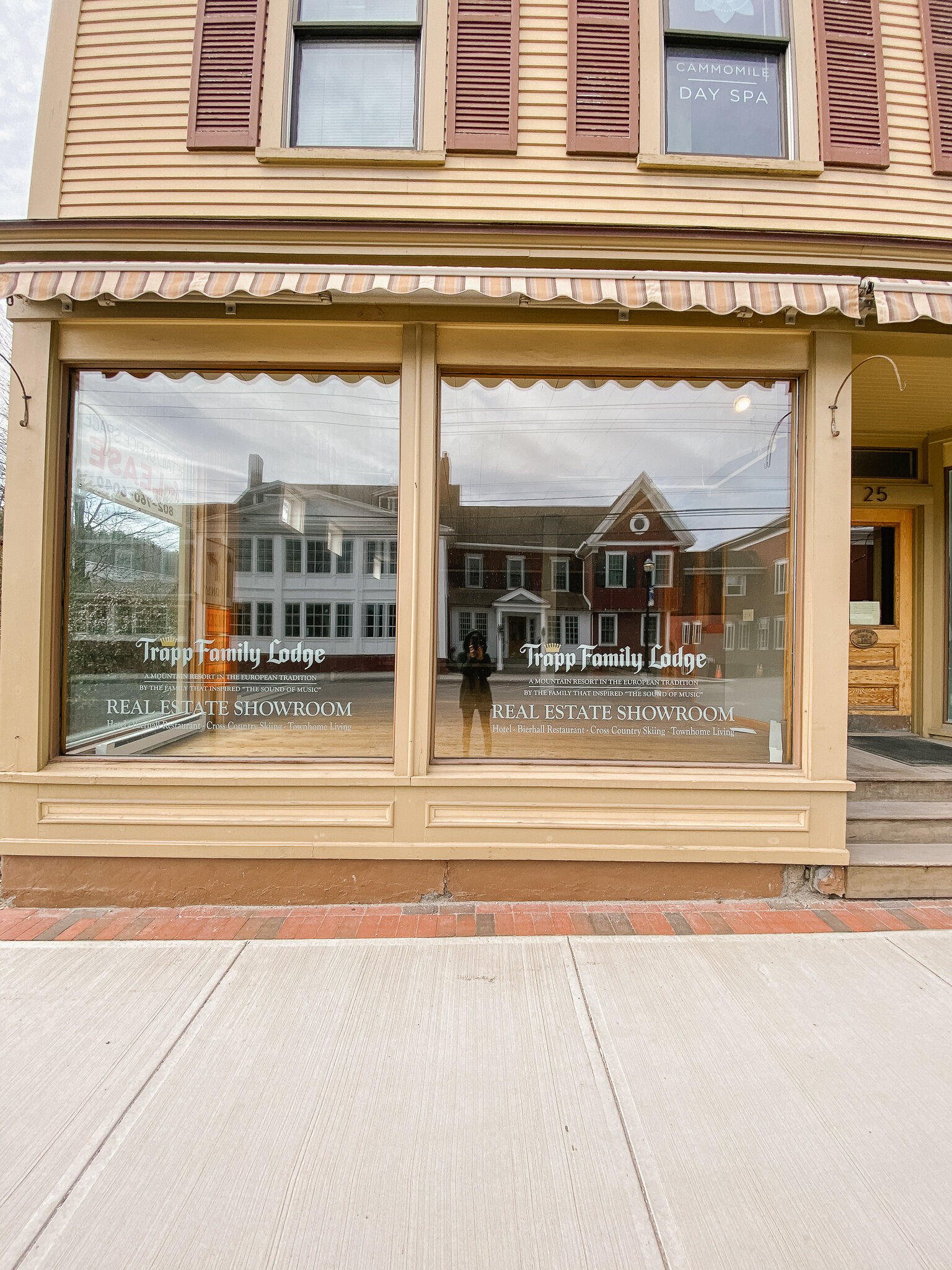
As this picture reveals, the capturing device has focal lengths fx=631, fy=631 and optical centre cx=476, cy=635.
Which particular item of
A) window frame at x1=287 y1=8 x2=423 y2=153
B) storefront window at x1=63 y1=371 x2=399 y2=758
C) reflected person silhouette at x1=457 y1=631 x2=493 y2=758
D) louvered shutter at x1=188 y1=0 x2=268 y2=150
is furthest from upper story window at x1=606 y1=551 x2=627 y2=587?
louvered shutter at x1=188 y1=0 x2=268 y2=150

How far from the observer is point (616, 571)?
15.4ft

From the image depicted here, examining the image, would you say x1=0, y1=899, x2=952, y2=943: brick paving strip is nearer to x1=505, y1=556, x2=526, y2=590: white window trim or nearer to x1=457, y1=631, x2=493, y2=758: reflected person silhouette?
x1=457, y1=631, x2=493, y2=758: reflected person silhouette

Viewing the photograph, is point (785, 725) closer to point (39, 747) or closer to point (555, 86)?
point (555, 86)

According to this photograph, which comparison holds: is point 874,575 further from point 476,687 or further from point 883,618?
point 476,687

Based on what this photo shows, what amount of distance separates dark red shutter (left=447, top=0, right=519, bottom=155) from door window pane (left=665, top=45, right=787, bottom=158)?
45.1 inches

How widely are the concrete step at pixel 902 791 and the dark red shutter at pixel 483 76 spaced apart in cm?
521

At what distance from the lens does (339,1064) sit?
101 inches

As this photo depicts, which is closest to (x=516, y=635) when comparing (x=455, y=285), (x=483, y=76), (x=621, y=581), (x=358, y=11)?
(x=621, y=581)

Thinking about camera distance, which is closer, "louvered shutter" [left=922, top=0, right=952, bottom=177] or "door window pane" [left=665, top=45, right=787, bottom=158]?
"louvered shutter" [left=922, top=0, right=952, bottom=177]

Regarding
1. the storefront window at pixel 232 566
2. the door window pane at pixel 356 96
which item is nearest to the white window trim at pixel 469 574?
the storefront window at pixel 232 566

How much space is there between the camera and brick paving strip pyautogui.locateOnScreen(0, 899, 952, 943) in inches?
143

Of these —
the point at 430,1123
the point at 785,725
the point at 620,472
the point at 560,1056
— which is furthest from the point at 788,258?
the point at 430,1123

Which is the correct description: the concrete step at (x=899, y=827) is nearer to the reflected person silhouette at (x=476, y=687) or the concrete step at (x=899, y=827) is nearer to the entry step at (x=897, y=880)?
the entry step at (x=897, y=880)

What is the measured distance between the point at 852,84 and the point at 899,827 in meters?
5.18
